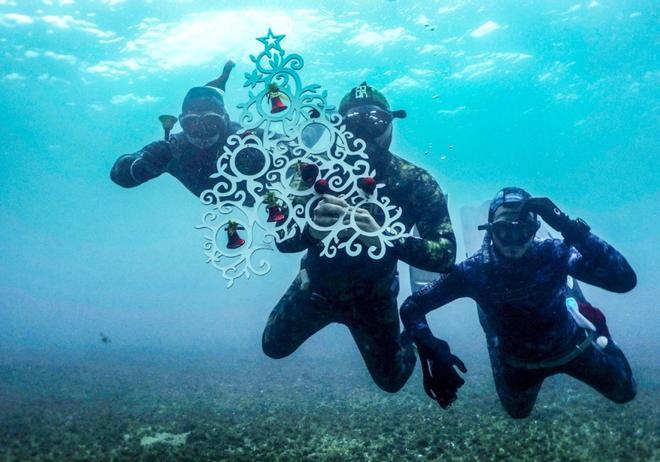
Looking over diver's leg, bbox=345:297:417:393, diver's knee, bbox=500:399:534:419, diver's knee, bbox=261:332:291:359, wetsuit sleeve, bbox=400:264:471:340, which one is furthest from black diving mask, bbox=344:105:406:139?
diver's knee, bbox=500:399:534:419

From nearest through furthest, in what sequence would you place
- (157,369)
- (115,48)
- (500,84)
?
1. (157,369)
2. (115,48)
3. (500,84)

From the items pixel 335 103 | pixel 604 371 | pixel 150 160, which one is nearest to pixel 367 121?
pixel 150 160

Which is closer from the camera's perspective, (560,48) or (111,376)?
(111,376)

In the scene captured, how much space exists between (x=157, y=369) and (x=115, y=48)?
643 inches

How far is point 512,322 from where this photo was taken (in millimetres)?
5359

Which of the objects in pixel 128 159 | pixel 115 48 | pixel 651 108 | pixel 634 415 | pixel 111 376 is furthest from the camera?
pixel 651 108

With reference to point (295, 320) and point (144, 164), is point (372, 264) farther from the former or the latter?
point (144, 164)

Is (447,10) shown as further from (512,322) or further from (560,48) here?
(512,322)

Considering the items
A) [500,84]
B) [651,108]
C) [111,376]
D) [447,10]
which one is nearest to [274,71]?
[111,376]

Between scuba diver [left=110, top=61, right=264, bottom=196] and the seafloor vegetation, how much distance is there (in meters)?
4.45

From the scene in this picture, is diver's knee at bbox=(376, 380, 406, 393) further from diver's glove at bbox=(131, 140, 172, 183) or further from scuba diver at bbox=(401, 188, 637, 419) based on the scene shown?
diver's glove at bbox=(131, 140, 172, 183)

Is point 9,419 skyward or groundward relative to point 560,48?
groundward

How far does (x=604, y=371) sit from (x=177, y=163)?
Answer: 6515mm

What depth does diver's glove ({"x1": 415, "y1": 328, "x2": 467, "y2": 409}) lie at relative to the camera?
14.3ft
